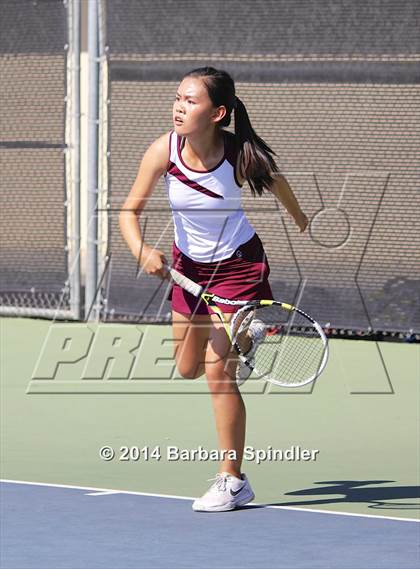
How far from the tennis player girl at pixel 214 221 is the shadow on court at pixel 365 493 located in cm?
39

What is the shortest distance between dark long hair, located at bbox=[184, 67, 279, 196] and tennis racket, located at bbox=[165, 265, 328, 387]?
1.62 ft

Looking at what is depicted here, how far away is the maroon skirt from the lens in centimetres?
702

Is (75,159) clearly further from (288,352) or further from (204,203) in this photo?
(204,203)

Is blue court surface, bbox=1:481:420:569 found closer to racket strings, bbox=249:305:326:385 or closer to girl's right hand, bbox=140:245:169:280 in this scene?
girl's right hand, bbox=140:245:169:280

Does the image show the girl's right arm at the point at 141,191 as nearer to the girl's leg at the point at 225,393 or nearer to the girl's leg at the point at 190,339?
the girl's leg at the point at 190,339

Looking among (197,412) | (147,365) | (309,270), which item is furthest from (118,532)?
(309,270)

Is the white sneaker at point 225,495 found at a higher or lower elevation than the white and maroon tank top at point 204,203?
lower

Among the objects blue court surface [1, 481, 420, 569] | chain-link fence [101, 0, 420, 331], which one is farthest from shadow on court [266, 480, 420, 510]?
chain-link fence [101, 0, 420, 331]

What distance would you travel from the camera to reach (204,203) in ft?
22.7

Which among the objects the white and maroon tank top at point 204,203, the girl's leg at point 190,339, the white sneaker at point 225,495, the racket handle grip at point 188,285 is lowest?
the white sneaker at point 225,495

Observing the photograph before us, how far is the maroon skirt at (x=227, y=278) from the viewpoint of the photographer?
702 centimetres

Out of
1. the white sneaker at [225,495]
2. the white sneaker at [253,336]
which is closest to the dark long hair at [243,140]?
the white sneaker at [253,336]

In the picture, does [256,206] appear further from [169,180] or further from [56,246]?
[169,180]

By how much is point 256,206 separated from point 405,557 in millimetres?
6862
